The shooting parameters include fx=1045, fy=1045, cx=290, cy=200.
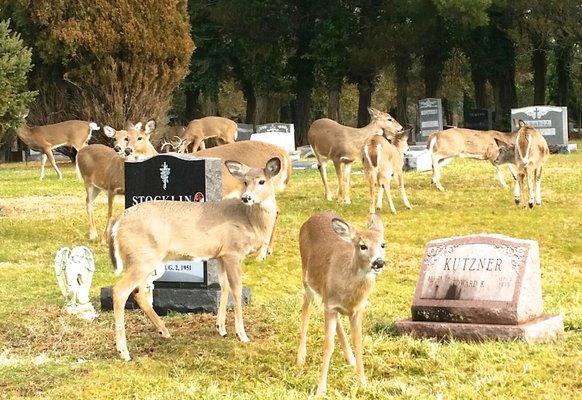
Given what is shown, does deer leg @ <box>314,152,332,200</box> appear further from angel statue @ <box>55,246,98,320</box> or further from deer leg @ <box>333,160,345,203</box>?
angel statue @ <box>55,246,98,320</box>

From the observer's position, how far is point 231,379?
24.8 feet

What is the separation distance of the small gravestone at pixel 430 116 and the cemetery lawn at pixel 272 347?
72.6 feet

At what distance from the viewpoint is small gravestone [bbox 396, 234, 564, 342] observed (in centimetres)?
816

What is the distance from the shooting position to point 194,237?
8719 mm

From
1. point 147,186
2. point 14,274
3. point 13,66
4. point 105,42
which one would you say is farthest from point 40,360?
point 105,42

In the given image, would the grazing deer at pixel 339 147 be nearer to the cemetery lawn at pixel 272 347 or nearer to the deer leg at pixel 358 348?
the cemetery lawn at pixel 272 347

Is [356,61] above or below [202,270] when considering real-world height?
above

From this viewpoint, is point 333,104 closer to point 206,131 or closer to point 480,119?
point 480,119

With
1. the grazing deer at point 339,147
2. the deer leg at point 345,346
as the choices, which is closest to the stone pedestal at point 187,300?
the deer leg at point 345,346

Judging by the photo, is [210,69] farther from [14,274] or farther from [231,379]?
[231,379]

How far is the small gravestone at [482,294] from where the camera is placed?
26.8 ft

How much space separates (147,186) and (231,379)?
10.5ft

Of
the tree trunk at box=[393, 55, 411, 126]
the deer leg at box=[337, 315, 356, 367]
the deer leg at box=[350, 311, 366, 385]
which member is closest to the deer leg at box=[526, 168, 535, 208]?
the deer leg at box=[337, 315, 356, 367]

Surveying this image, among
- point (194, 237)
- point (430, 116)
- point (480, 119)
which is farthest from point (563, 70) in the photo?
point (194, 237)
